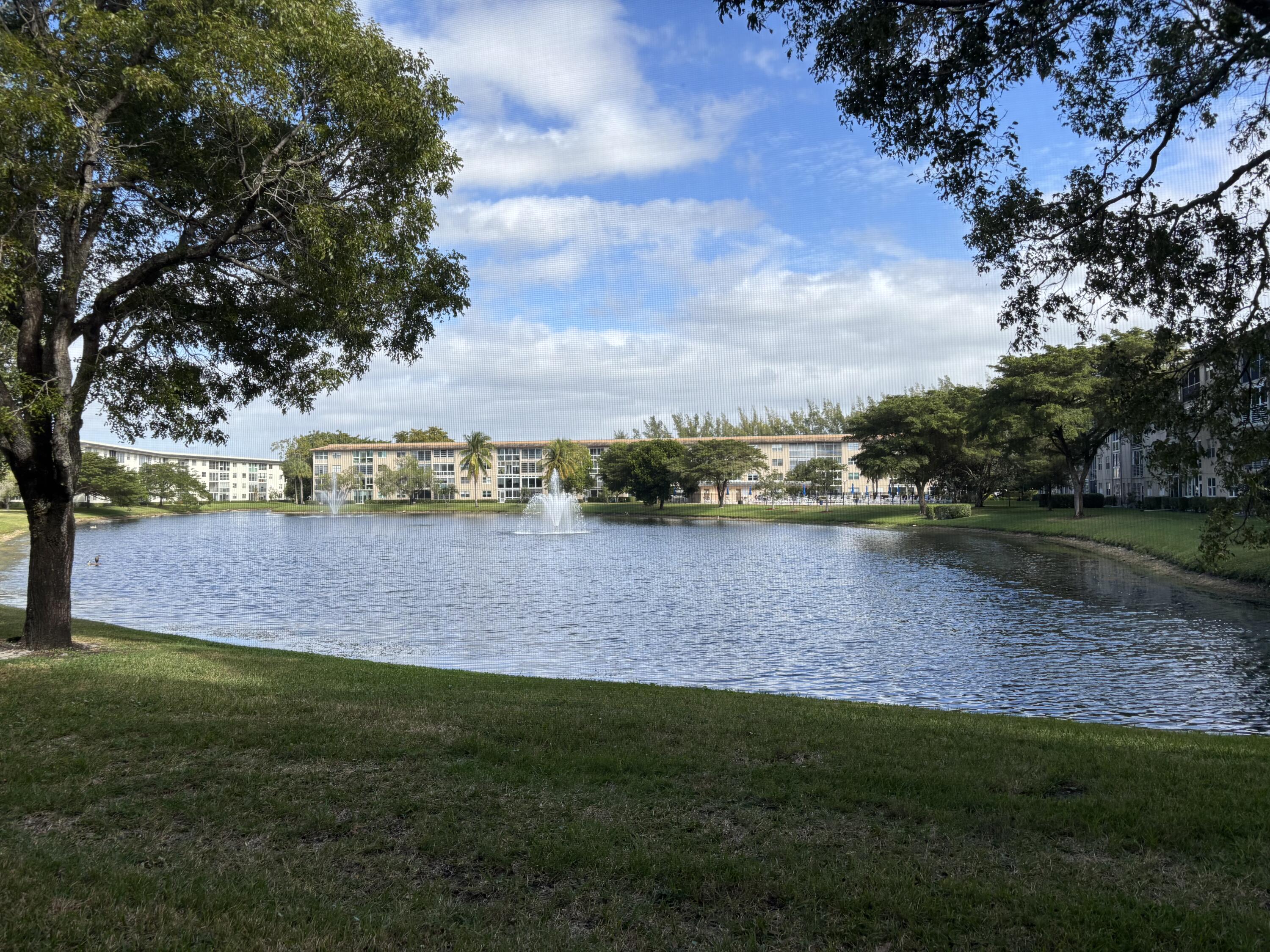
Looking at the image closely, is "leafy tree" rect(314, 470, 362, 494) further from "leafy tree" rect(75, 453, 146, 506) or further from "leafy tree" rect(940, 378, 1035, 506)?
"leafy tree" rect(940, 378, 1035, 506)

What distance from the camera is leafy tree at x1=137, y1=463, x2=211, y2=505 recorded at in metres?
112

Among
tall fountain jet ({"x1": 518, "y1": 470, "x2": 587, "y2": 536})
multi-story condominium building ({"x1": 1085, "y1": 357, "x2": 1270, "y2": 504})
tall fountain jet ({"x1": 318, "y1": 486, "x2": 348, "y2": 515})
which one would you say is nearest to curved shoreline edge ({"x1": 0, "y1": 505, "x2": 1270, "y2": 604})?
multi-story condominium building ({"x1": 1085, "y1": 357, "x2": 1270, "y2": 504})

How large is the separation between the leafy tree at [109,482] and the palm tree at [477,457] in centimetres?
4462

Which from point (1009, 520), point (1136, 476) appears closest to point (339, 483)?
point (1009, 520)

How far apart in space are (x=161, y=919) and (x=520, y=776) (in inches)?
104

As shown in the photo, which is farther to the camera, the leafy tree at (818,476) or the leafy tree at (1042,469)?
the leafy tree at (818,476)

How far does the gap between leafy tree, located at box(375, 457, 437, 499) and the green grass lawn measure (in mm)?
125294

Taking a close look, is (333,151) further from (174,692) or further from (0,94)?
(174,692)

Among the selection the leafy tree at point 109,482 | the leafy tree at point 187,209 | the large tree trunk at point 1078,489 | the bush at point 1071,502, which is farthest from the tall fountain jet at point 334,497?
the leafy tree at point 187,209

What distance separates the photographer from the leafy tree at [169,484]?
111625 millimetres

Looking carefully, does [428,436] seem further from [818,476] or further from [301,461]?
[818,476]

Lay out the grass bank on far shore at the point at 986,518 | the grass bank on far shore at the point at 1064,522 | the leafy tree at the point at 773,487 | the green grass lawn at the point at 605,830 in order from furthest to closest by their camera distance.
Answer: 1. the leafy tree at the point at 773,487
2. the grass bank on far shore at the point at 986,518
3. the grass bank on far shore at the point at 1064,522
4. the green grass lawn at the point at 605,830

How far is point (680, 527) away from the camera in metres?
67.4

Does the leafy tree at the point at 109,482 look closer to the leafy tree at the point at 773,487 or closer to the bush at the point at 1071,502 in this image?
the leafy tree at the point at 773,487
